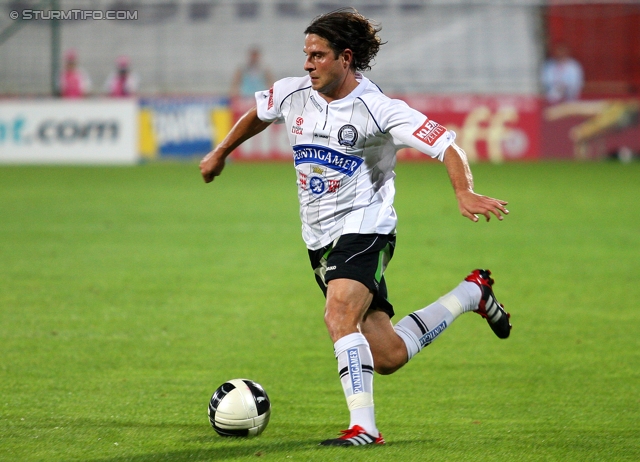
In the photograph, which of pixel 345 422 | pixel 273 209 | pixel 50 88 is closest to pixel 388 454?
pixel 345 422

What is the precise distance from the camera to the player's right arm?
5316 mm

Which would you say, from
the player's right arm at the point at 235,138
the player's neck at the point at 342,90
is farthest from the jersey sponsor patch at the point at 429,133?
the player's right arm at the point at 235,138

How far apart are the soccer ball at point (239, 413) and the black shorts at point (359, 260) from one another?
0.64 metres

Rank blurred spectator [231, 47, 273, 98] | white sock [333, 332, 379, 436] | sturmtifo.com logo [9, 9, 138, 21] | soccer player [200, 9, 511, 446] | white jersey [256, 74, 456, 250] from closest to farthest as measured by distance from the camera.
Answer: white sock [333, 332, 379, 436], soccer player [200, 9, 511, 446], white jersey [256, 74, 456, 250], blurred spectator [231, 47, 273, 98], sturmtifo.com logo [9, 9, 138, 21]

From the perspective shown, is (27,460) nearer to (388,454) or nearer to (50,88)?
(388,454)

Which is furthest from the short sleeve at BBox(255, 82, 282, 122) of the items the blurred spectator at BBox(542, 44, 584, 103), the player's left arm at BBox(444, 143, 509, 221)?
the blurred spectator at BBox(542, 44, 584, 103)

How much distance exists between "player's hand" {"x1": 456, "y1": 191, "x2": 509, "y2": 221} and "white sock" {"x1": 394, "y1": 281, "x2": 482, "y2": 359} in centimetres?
100

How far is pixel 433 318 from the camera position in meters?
5.38

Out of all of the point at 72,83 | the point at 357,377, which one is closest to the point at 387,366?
the point at 357,377

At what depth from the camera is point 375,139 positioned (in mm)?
4875

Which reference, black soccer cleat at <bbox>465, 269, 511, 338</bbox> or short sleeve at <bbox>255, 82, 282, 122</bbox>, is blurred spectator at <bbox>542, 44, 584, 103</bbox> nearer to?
black soccer cleat at <bbox>465, 269, 511, 338</bbox>

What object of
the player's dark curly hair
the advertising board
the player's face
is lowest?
the player's face

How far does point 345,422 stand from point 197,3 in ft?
81.8

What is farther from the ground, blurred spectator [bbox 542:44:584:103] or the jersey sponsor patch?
blurred spectator [bbox 542:44:584:103]
